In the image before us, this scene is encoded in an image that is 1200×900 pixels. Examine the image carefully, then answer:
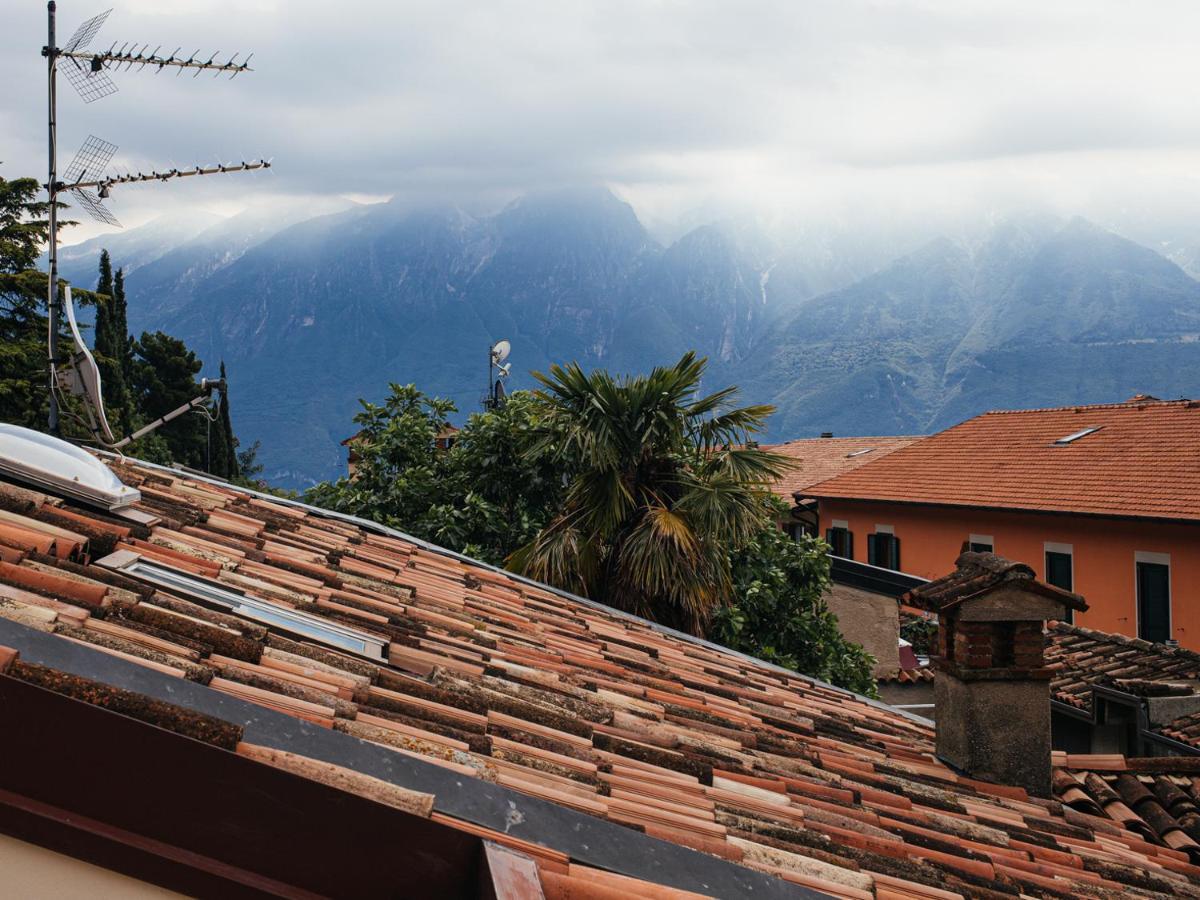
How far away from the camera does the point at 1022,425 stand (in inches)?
1220

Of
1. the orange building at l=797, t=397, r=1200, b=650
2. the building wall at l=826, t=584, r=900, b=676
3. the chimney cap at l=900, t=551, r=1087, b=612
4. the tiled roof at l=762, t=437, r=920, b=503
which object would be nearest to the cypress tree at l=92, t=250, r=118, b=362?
the tiled roof at l=762, t=437, r=920, b=503

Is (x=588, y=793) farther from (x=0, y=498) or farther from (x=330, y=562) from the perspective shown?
(x=330, y=562)

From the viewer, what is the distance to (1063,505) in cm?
2445

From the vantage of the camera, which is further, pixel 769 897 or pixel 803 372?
pixel 803 372

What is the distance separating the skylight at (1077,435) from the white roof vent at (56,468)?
28111 millimetres

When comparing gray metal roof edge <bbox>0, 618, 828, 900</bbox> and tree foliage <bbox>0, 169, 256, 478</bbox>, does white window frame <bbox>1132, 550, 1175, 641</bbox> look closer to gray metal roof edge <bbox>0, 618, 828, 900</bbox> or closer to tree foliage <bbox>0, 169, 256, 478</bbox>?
tree foliage <bbox>0, 169, 256, 478</bbox>

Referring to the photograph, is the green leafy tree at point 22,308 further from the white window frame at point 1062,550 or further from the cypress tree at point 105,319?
the white window frame at point 1062,550

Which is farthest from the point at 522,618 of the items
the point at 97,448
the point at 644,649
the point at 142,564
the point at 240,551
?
the point at 97,448

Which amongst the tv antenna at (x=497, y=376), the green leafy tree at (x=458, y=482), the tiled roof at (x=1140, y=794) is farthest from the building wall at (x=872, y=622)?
the tiled roof at (x=1140, y=794)

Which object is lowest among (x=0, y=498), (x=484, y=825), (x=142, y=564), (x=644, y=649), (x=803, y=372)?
(x=644, y=649)

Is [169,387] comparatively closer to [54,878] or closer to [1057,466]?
[1057,466]

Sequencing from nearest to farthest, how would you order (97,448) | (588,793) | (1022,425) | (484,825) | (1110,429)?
1. (484,825)
2. (588,793)
3. (97,448)
4. (1110,429)
5. (1022,425)

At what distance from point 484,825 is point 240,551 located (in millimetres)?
3490

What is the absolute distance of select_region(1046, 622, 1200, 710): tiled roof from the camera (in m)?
14.4
